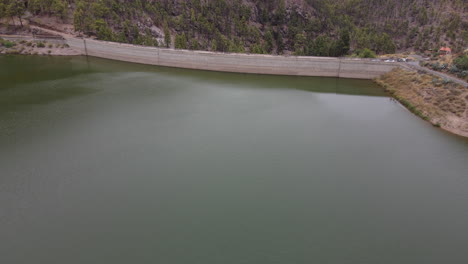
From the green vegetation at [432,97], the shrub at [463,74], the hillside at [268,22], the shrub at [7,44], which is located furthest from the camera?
the hillside at [268,22]

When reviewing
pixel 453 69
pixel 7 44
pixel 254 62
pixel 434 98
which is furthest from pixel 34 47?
pixel 453 69

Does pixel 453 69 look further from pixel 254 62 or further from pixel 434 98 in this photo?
pixel 254 62

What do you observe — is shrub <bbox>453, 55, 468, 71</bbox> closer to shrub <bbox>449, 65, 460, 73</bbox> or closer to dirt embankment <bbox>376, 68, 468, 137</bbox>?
shrub <bbox>449, 65, 460, 73</bbox>

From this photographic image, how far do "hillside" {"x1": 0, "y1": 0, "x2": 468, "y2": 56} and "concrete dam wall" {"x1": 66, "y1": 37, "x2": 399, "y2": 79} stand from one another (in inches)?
182

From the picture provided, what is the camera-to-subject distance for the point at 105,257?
41.4ft

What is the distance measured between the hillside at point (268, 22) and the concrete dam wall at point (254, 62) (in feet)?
15.2

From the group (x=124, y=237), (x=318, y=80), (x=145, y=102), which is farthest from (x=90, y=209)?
(x=318, y=80)

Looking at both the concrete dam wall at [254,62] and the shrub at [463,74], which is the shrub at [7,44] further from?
the shrub at [463,74]

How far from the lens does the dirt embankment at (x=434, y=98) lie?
85.7 feet

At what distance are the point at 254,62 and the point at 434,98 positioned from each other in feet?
76.9

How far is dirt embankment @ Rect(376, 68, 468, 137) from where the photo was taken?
26.1m

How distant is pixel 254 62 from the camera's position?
43938mm

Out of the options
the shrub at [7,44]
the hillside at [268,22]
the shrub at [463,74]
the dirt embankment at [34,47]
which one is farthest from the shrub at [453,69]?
the shrub at [7,44]

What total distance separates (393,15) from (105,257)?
78381mm
